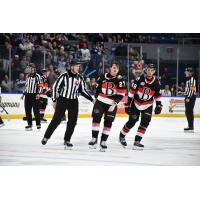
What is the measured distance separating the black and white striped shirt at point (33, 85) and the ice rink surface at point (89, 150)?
495 millimetres

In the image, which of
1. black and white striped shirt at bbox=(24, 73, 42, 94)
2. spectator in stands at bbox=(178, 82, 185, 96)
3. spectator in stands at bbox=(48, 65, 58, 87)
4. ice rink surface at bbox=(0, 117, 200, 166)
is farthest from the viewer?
spectator in stands at bbox=(178, 82, 185, 96)

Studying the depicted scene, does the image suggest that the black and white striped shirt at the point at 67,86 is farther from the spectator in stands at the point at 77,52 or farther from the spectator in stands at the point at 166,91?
the spectator in stands at the point at 166,91

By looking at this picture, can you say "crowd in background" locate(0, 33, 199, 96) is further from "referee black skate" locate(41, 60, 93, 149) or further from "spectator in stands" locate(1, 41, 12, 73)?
"referee black skate" locate(41, 60, 93, 149)

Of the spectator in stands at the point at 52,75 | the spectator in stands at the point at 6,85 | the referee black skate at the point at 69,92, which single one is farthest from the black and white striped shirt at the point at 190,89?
the spectator in stands at the point at 6,85

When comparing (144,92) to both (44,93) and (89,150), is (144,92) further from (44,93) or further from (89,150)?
(44,93)

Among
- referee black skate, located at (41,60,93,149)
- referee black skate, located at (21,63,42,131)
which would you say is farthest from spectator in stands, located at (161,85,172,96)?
referee black skate, located at (41,60,93,149)

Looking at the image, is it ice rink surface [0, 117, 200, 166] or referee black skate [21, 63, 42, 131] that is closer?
ice rink surface [0, 117, 200, 166]

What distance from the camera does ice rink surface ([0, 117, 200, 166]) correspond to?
468 cm

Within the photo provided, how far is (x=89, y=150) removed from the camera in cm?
517

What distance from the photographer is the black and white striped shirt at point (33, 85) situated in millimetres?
6504

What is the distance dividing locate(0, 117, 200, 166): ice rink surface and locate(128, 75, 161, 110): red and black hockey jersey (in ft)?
1.75

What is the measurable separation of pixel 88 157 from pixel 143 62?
3003 millimetres
